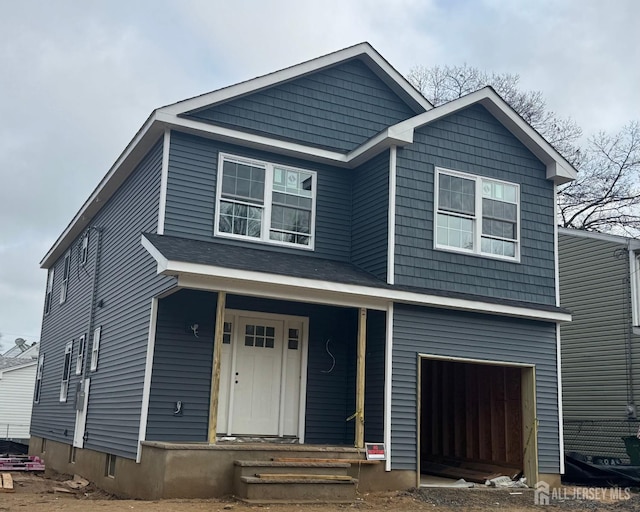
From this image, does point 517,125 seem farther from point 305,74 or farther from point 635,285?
point 635,285

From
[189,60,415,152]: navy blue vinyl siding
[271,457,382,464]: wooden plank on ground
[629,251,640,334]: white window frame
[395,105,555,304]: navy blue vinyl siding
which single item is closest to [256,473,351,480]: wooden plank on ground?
[271,457,382,464]: wooden plank on ground

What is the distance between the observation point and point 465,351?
12539 mm

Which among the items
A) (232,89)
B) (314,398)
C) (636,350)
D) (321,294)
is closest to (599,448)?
(636,350)

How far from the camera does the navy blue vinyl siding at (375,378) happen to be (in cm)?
1177

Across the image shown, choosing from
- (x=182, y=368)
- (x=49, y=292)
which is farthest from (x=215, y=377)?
(x=49, y=292)

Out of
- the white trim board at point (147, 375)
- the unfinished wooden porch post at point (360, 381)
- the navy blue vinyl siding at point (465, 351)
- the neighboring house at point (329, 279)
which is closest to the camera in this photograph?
the white trim board at point (147, 375)

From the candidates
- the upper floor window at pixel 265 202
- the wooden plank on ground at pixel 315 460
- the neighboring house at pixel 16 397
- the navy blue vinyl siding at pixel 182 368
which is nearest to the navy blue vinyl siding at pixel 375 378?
the wooden plank on ground at pixel 315 460

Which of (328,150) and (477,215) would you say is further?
(328,150)

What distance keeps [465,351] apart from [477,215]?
242 cm

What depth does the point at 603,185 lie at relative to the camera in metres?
28.1

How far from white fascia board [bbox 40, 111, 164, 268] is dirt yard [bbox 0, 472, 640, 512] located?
230 inches

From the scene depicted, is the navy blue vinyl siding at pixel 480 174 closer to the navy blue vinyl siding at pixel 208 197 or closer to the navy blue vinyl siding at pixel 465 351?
the navy blue vinyl siding at pixel 465 351

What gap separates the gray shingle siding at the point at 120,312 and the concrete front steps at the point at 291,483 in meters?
2.19

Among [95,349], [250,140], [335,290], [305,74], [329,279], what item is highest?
[305,74]
